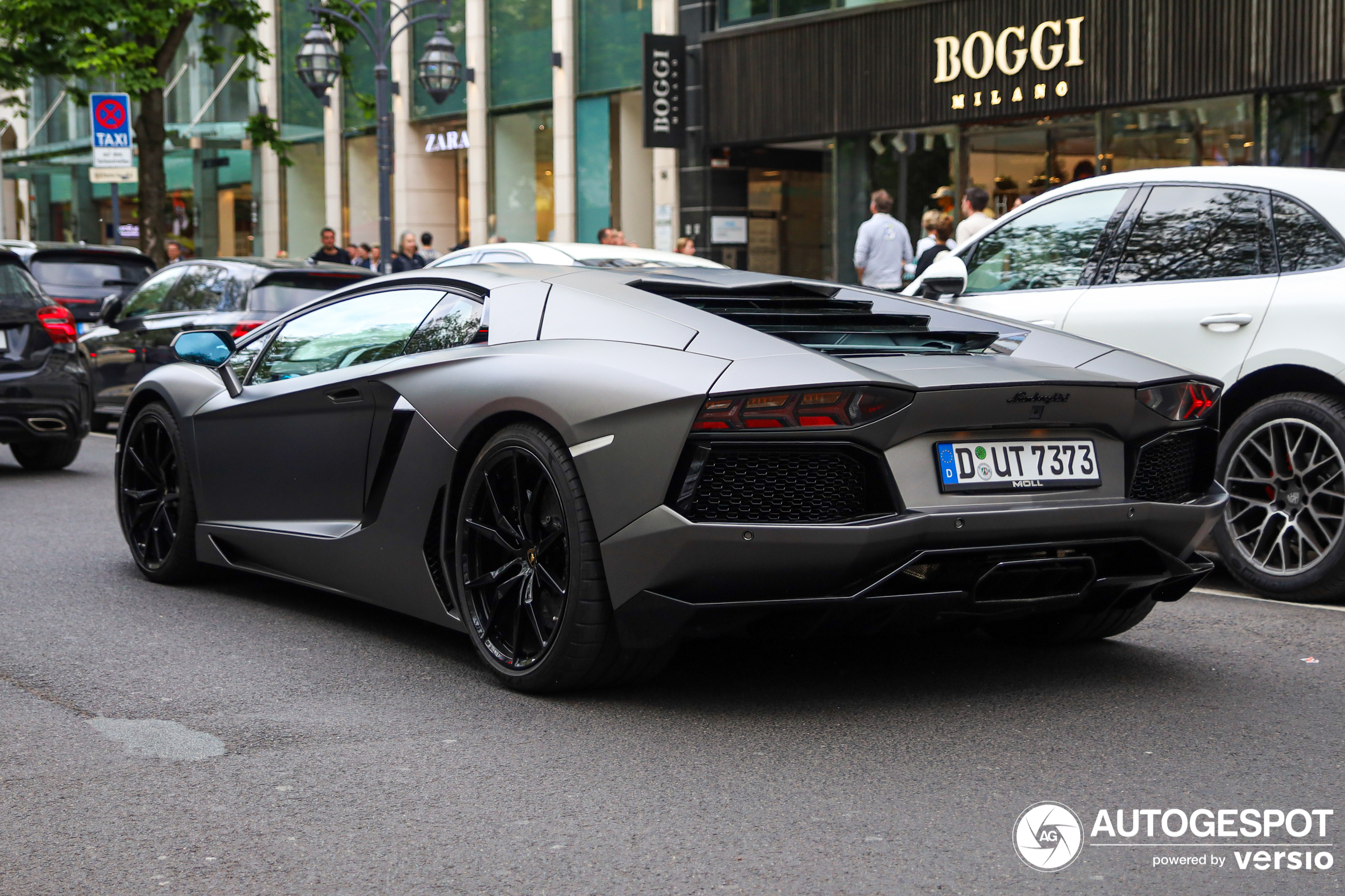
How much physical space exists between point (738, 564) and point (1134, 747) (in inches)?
42.0

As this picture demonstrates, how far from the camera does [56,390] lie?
10.5 metres

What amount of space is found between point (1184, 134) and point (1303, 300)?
11.9m

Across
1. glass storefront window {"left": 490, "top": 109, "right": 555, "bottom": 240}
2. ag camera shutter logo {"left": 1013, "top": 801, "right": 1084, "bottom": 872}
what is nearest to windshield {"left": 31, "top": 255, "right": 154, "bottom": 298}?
glass storefront window {"left": 490, "top": 109, "right": 555, "bottom": 240}

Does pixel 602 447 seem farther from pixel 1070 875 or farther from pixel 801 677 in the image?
pixel 1070 875

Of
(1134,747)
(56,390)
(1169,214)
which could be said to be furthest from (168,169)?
(1134,747)

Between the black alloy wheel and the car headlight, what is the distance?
354cm

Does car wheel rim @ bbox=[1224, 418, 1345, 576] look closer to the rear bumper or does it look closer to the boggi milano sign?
the rear bumper

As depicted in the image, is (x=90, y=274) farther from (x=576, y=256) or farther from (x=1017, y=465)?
(x=1017, y=465)

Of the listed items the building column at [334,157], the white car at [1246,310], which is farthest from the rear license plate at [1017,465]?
the building column at [334,157]

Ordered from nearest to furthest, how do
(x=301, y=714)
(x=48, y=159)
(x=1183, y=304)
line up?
(x=301, y=714) < (x=1183, y=304) < (x=48, y=159)

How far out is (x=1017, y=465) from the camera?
4.15 meters

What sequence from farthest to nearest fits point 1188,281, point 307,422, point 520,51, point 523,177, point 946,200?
point 523,177
point 520,51
point 946,200
point 1188,281
point 307,422

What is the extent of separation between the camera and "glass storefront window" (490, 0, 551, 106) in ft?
85.3

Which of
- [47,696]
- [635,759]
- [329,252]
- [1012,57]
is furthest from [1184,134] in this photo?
[47,696]
